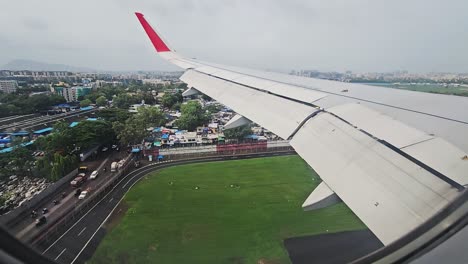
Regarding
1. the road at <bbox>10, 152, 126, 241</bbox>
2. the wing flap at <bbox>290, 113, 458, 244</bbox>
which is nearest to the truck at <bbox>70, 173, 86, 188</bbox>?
the road at <bbox>10, 152, 126, 241</bbox>

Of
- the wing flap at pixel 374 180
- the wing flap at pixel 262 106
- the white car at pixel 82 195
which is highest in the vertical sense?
the wing flap at pixel 262 106

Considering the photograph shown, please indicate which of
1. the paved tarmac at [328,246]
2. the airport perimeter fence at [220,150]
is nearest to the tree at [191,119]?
the airport perimeter fence at [220,150]

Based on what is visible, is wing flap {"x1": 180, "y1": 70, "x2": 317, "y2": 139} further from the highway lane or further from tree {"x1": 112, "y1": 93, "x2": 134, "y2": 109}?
tree {"x1": 112, "y1": 93, "x2": 134, "y2": 109}

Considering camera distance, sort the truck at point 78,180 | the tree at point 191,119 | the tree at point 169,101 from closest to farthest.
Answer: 1. the truck at point 78,180
2. the tree at point 191,119
3. the tree at point 169,101

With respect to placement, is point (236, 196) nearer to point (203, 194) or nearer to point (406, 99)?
point (203, 194)

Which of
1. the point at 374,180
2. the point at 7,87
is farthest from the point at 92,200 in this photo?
the point at 7,87

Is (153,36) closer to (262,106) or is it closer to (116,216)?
(116,216)

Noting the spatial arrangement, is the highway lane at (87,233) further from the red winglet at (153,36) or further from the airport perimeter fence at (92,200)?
the red winglet at (153,36)

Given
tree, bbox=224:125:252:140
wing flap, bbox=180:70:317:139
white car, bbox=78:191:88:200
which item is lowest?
white car, bbox=78:191:88:200
